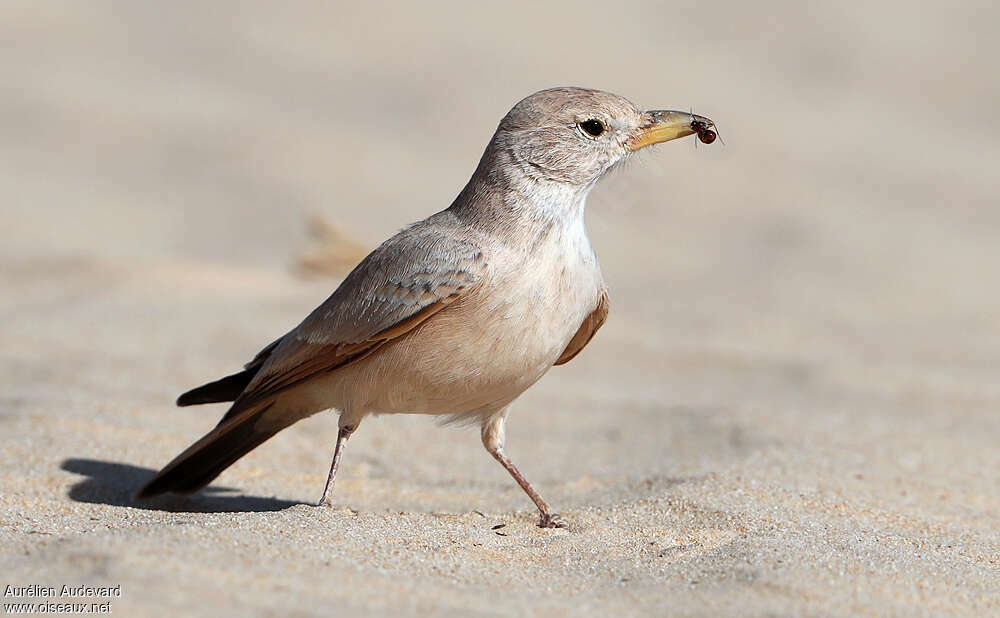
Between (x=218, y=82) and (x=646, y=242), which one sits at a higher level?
(x=218, y=82)

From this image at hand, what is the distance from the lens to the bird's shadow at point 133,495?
5473mm

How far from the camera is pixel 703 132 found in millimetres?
5129

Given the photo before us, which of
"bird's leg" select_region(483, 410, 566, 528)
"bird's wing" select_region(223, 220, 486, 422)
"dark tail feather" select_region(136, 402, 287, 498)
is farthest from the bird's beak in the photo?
"dark tail feather" select_region(136, 402, 287, 498)

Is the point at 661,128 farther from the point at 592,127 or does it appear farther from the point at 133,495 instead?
the point at 133,495

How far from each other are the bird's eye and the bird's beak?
13cm

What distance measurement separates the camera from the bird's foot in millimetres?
4887

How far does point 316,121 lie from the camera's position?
1528 centimetres

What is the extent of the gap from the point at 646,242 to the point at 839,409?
199 inches

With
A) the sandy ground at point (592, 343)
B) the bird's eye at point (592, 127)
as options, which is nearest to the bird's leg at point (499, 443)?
the sandy ground at point (592, 343)

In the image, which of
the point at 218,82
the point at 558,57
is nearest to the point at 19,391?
the point at 218,82

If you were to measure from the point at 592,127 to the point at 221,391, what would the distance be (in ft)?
7.07

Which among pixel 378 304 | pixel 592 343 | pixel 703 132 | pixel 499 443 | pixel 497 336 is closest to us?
pixel 497 336

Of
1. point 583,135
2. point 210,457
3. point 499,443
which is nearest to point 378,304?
point 499,443

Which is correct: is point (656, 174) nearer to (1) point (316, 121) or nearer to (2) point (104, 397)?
(2) point (104, 397)
